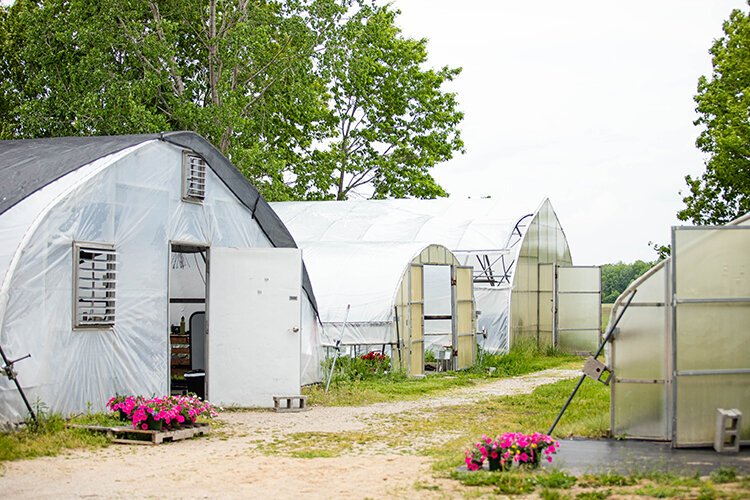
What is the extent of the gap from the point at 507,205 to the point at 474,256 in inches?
79.4

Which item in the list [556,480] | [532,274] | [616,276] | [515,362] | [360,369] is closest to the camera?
[556,480]

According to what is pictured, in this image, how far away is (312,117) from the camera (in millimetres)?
31969

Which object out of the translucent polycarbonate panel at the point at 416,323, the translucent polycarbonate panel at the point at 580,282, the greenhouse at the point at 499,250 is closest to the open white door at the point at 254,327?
the translucent polycarbonate panel at the point at 416,323

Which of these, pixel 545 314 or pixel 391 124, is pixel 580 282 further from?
pixel 391 124

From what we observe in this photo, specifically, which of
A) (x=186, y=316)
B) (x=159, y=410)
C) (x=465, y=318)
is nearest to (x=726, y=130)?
(x=465, y=318)

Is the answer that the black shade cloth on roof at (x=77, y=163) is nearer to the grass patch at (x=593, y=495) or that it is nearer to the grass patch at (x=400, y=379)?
the grass patch at (x=400, y=379)

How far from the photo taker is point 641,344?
9727 millimetres

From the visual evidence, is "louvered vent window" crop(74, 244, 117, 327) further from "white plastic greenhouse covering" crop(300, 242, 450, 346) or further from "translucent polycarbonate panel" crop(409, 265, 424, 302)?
"translucent polycarbonate panel" crop(409, 265, 424, 302)

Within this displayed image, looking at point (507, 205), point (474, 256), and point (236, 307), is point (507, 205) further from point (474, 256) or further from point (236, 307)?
point (236, 307)

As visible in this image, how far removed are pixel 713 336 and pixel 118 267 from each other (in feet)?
20.7

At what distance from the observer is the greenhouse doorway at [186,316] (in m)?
15.4

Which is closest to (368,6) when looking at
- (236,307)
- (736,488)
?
(236,307)

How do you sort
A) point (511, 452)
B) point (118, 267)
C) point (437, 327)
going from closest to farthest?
point (511, 452), point (118, 267), point (437, 327)

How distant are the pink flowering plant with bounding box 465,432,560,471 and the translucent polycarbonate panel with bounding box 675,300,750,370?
1.97 meters
